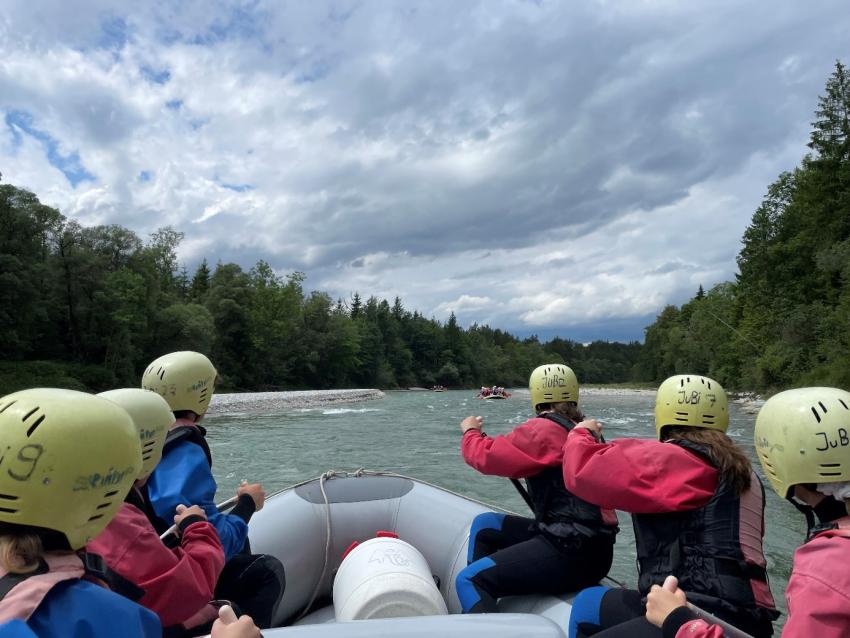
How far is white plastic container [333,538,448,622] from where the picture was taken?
273 cm

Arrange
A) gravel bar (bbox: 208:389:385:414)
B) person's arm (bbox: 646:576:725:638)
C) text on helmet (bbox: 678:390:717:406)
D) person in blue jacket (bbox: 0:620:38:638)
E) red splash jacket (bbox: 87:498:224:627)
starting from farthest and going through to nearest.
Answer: gravel bar (bbox: 208:389:385:414) < text on helmet (bbox: 678:390:717:406) < red splash jacket (bbox: 87:498:224:627) < person's arm (bbox: 646:576:725:638) < person in blue jacket (bbox: 0:620:38:638)

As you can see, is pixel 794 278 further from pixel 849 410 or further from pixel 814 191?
pixel 849 410

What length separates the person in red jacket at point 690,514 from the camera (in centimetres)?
206

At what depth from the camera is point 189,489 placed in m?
2.32

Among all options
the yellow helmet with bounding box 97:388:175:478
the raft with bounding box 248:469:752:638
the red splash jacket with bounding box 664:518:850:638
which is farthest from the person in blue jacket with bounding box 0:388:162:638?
the raft with bounding box 248:469:752:638

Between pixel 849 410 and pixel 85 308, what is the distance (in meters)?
42.1

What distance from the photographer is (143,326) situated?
3975 centimetres

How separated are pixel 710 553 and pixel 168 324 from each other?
45.2 m

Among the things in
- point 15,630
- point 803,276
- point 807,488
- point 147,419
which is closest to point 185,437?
point 147,419

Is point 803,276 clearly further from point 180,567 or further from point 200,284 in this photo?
point 200,284

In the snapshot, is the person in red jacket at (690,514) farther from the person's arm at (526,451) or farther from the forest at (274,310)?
the forest at (274,310)

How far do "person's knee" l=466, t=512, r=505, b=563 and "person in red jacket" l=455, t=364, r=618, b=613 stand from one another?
26 millimetres

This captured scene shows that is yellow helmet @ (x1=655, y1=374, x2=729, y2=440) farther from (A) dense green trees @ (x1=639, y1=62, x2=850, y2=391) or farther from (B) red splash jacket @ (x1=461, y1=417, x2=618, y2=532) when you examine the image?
(A) dense green trees @ (x1=639, y1=62, x2=850, y2=391)

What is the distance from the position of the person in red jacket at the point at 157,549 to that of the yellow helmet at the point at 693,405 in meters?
1.79
